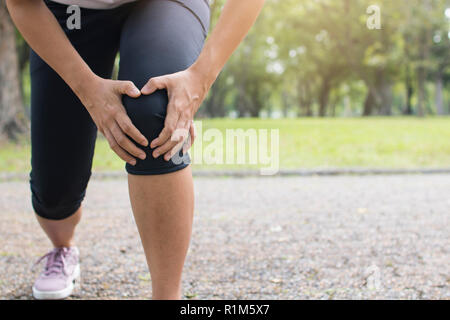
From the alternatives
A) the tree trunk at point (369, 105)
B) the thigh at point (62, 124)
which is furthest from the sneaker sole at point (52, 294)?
the tree trunk at point (369, 105)

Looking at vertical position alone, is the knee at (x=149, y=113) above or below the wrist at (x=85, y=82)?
below

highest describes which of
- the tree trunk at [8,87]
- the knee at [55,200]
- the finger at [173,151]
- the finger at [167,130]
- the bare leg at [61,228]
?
the tree trunk at [8,87]

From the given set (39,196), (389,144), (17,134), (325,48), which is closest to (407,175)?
(389,144)

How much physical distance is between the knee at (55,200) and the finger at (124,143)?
79 cm

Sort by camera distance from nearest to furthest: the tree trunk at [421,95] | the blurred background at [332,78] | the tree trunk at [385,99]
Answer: the blurred background at [332,78], the tree trunk at [421,95], the tree trunk at [385,99]

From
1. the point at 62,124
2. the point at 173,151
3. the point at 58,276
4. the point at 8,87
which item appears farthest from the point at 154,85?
the point at 8,87

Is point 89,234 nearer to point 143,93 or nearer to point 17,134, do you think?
point 143,93

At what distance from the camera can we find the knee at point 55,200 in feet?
6.18

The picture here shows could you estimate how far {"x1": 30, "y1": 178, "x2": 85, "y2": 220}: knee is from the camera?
6.18ft

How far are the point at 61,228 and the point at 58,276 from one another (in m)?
Result: 0.23

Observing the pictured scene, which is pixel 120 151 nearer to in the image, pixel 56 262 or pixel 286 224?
pixel 56 262

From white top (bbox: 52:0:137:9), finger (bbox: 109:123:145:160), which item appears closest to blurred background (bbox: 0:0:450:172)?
white top (bbox: 52:0:137:9)

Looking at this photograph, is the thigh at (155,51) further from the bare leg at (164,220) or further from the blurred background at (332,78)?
the blurred background at (332,78)

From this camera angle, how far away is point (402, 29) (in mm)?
21422
